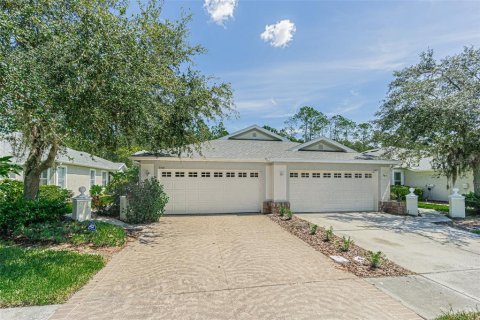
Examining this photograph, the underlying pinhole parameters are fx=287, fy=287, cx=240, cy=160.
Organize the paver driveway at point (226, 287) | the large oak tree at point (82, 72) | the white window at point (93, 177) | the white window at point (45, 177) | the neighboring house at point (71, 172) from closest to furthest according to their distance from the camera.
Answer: the paver driveway at point (226, 287) → the large oak tree at point (82, 72) → the neighboring house at point (71, 172) → the white window at point (45, 177) → the white window at point (93, 177)

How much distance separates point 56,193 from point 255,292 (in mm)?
14296

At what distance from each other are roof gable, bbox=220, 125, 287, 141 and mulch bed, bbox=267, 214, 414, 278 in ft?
25.4

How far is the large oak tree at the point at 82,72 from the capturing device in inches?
227

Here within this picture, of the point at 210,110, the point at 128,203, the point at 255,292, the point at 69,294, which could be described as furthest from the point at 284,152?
the point at 69,294

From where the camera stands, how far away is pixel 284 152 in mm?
14953

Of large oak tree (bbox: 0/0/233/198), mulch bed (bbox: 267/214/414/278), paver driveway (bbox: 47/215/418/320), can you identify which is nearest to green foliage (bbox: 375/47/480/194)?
mulch bed (bbox: 267/214/414/278)

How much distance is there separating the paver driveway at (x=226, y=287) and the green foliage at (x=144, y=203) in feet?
10.3

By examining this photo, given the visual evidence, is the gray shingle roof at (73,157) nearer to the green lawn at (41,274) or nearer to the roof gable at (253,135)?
the roof gable at (253,135)

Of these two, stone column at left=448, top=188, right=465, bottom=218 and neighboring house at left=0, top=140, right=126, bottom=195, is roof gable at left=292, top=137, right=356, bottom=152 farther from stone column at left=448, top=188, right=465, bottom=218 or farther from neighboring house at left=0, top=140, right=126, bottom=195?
neighboring house at left=0, top=140, right=126, bottom=195

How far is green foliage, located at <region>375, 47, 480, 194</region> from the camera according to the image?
12.4m

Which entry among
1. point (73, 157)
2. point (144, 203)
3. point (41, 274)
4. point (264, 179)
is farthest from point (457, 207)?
point (73, 157)

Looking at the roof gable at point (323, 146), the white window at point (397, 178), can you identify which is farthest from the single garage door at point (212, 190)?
the white window at point (397, 178)

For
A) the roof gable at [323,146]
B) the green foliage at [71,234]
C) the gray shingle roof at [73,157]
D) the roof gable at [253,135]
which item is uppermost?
the roof gable at [253,135]

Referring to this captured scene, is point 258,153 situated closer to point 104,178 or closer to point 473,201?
point 473,201
